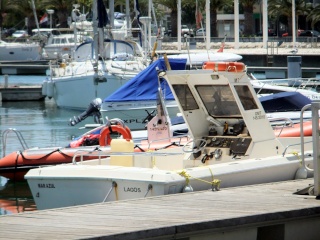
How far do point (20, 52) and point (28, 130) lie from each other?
1464 inches

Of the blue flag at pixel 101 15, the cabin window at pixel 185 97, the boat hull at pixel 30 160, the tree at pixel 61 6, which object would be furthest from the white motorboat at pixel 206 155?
the tree at pixel 61 6

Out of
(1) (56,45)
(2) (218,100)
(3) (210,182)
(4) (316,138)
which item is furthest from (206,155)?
(1) (56,45)

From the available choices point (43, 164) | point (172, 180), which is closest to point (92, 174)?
point (172, 180)

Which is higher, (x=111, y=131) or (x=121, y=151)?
(x=121, y=151)

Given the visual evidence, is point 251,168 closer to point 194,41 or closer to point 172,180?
point 172,180

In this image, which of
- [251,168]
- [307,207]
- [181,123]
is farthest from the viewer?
[181,123]

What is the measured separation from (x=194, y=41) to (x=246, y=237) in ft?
184

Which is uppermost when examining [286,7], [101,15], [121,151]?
[101,15]

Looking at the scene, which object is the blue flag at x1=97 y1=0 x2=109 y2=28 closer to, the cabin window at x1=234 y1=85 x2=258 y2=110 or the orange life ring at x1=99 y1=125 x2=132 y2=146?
the orange life ring at x1=99 y1=125 x2=132 y2=146

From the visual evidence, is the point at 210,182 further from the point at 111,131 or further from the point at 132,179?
the point at 111,131

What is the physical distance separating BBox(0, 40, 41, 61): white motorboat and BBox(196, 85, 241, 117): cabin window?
170 ft

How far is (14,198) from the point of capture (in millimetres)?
17328

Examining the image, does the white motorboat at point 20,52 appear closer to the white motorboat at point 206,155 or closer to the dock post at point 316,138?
the white motorboat at point 206,155

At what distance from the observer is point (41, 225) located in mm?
9211
